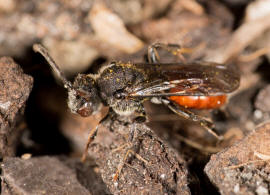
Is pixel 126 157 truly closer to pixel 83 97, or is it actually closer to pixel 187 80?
pixel 83 97

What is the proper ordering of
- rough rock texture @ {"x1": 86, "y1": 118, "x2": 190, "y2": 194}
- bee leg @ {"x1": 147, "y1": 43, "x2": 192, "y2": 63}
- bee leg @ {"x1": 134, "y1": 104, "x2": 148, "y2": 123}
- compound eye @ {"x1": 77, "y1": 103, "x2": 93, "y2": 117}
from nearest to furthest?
1. rough rock texture @ {"x1": 86, "y1": 118, "x2": 190, "y2": 194}
2. bee leg @ {"x1": 134, "y1": 104, "x2": 148, "y2": 123}
3. compound eye @ {"x1": 77, "y1": 103, "x2": 93, "y2": 117}
4. bee leg @ {"x1": 147, "y1": 43, "x2": 192, "y2": 63}

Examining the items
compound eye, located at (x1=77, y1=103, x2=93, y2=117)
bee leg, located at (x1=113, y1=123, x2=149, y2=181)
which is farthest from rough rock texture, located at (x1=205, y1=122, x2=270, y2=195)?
compound eye, located at (x1=77, y1=103, x2=93, y2=117)

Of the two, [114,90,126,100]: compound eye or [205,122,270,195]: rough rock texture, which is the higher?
[114,90,126,100]: compound eye

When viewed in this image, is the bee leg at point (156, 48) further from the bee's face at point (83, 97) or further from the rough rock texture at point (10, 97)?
the rough rock texture at point (10, 97)

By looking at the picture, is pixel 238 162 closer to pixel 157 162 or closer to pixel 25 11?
pixel 157 162

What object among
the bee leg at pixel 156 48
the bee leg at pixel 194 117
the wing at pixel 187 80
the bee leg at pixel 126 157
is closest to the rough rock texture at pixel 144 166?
the bee leg at pixel 126 157

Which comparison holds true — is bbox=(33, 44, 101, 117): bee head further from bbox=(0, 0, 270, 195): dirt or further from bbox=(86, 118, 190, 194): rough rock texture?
bbox=(86, 118, 190, 194): rough rock texture

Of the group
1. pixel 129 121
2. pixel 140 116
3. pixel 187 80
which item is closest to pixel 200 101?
pixel 187 80
